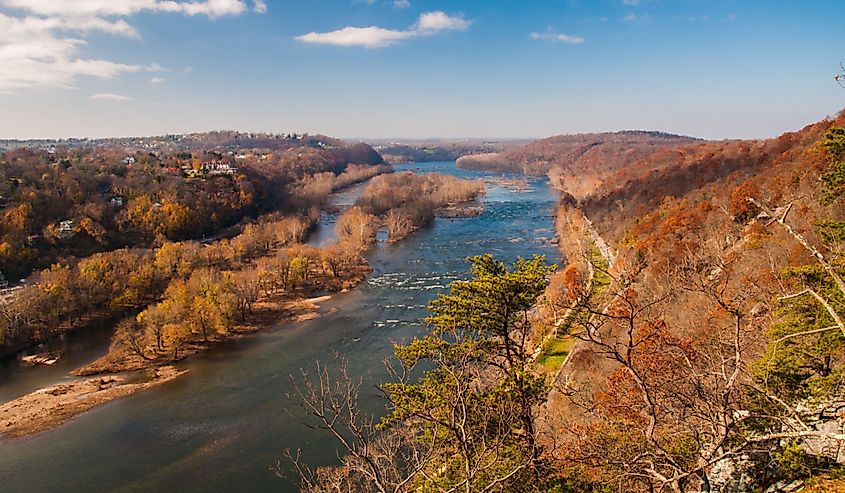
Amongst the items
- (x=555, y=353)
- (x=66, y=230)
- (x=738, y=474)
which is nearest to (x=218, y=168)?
(x=66, y=230)

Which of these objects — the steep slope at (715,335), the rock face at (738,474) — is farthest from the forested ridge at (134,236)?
the rock face at (738,474)

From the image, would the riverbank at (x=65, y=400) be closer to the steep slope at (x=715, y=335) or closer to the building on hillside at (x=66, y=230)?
the steep slope at (x=715, y=335)

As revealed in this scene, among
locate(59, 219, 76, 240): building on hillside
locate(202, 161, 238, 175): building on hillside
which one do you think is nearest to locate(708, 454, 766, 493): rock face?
locate(59, 219, 76, 240): building on hillside

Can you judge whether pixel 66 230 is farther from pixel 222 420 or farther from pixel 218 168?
pixel 222 420

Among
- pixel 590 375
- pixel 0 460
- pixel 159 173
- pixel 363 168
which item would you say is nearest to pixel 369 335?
pixel 590 375

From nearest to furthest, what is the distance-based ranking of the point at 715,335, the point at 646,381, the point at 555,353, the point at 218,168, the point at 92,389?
the point at 646,381, the point at 715,335, the point at 92,389, the point at 555,353, the point at 218,168

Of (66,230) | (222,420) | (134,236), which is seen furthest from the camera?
(134,236)

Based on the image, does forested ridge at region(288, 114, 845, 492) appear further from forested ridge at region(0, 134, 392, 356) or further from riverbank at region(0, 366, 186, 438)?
forested ridge at region(0, 134, 392, 356)

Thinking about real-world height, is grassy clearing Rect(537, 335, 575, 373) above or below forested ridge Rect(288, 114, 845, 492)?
below
